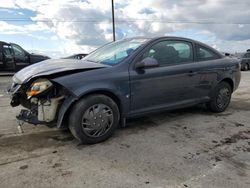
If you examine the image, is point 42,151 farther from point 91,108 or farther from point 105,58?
point 105,58

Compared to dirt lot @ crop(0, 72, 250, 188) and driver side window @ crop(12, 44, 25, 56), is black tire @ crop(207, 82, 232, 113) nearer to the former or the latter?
dirt lot @ crop(0, 72, 250, 188)

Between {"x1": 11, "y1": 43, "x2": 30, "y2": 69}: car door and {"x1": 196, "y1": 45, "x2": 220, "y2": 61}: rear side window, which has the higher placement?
{"x1": 11, "y1": 43, "x2": 30, "y2": 69}: car door

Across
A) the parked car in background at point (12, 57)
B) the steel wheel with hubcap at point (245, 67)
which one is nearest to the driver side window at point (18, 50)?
the parked car in background at point (12, 57)

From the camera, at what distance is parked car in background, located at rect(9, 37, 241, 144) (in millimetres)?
3887

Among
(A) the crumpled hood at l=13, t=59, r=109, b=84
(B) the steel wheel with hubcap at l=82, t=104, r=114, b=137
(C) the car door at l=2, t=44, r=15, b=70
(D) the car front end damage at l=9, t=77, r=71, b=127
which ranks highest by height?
(C) the car door at l=2, t=44, r=15, b=70

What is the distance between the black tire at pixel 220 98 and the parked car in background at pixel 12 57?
12.5 metres

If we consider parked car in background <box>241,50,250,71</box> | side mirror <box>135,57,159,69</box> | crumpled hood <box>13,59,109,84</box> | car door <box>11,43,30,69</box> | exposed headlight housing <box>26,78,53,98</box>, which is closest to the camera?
Answer: exposed headlight housing <box>26,78,53,98</box>

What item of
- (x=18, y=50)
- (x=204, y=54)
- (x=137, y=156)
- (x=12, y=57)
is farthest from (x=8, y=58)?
(x=137, y=156)

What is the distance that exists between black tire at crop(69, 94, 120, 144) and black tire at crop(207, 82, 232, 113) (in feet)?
7.84

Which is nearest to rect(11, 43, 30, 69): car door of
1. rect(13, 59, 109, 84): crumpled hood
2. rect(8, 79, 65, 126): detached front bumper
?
rect(13, 59, 109, 84): crumpled hood

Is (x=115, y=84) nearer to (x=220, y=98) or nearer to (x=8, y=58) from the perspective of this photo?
(x=220, y=98)

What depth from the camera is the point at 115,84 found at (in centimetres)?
417

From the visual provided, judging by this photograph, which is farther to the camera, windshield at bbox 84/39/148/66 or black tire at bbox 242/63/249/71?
black tire at bbox 242/63/249/71

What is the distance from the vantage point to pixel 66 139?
4234 mm
